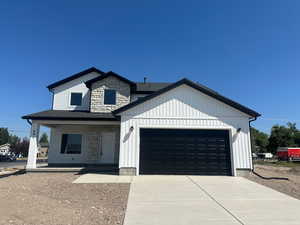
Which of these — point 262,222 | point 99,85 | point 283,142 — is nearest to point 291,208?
point 262,222

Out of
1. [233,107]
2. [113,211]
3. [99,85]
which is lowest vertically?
[113,211]

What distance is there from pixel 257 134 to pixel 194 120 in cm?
7034

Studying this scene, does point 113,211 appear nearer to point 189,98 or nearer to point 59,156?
point 189,98

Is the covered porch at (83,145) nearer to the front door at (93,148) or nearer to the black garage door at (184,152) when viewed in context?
the front door at (93,148)

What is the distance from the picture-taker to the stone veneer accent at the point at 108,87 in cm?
1441

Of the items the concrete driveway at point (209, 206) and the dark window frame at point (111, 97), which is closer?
the concrete driveway at point (209, 206)

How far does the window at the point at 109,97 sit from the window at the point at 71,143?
3477 mm

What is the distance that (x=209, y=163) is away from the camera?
35.5 feet

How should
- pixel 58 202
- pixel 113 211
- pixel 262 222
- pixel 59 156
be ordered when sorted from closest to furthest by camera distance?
1. pixel 262 222
2. pixel 113 211
3. pixel 58 202
4. pixel 59 156

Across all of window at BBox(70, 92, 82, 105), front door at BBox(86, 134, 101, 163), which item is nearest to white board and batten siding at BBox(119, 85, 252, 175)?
front door at BBox(86, 134, 101, 163)

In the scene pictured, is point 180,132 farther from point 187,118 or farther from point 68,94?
point 68,94

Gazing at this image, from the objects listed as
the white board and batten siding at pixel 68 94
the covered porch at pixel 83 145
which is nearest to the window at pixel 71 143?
the covered porch at pixel 83 145

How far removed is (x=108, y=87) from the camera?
48.5 ft

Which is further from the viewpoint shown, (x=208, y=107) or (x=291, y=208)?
(x=208, y=107)
